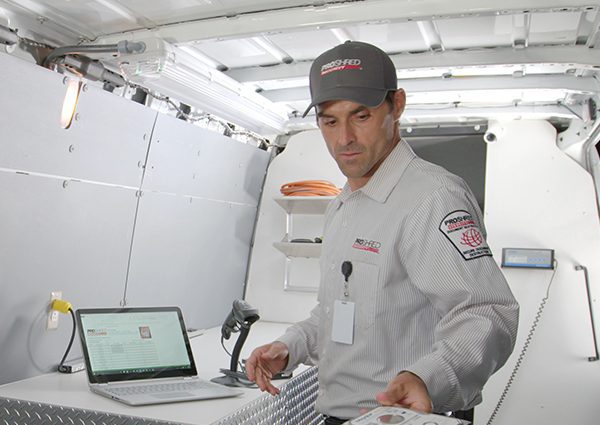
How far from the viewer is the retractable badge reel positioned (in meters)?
1.66

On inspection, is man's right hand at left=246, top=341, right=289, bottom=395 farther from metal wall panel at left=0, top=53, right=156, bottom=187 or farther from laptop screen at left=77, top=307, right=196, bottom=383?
metal wall panel at left=0, top=53, right=156, bottom=187

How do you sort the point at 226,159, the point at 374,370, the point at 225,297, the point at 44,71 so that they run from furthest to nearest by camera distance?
the point at 225,297 < the point at 226,159 < the point at 44,71 < the point at 374,370

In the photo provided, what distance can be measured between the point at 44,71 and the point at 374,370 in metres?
1.97

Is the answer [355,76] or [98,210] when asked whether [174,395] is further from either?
[355,76]

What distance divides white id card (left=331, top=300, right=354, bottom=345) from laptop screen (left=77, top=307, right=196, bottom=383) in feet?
4.02

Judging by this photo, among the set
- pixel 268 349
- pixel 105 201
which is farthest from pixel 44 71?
pixel 268 349

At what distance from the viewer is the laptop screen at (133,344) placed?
8.20 ft

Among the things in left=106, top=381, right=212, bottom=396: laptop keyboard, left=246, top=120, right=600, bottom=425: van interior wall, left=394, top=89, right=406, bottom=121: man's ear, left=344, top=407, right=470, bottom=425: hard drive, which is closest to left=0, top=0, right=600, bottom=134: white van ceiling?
left=246, top=120, right=600, bottom=425: van interior wall

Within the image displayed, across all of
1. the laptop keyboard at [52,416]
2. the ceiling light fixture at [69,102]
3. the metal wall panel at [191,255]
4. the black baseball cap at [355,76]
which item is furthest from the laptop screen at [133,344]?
the black baseball cap at [355,76]

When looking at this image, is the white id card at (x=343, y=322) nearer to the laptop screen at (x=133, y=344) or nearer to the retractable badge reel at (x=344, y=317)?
the retractable badge reel at (x=344, y=317)

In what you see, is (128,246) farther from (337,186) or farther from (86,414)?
(337,186)

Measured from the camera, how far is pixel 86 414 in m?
2.15

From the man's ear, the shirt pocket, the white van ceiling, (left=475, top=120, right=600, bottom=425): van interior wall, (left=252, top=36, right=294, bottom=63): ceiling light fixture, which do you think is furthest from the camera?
(left=475, top=120, right=600, bottom=425): van interior wall

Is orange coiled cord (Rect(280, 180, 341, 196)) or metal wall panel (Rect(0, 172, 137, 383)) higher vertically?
orange coiled cord (Rect(280, 180, 341, 196))
